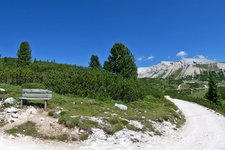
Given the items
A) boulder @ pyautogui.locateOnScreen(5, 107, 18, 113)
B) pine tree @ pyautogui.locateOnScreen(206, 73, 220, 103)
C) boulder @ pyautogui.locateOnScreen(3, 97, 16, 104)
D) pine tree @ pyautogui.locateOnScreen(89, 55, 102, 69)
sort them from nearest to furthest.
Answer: boulder @ pyautogui.locateOnScreen(5, 107, 18, 113)
boulder @ pyautogui.locateOnScreen(3, 97, 16, 104)
pine tree @ pyautogui.locateOnScreen(206, 73, 220, 103)
pine tree @ pyautogui.locateOnScreen(89, 55, 102, 69)

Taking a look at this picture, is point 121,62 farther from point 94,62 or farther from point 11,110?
point 11,110

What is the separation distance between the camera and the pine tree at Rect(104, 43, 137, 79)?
45.2 m

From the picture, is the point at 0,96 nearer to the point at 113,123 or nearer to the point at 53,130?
the point at 53,130

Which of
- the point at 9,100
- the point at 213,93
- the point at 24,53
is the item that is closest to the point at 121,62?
the point at 24,53

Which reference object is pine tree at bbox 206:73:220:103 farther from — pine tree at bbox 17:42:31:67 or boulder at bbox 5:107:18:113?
boulder at bbox 5:107:18:113

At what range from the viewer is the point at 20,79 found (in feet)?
93.9

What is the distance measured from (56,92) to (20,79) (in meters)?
6.32

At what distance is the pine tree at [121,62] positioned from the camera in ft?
148

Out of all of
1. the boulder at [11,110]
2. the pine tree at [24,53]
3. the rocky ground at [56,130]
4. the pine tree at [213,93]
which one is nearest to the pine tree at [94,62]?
the pine tree at [24,53]

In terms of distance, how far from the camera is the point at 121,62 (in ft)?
149

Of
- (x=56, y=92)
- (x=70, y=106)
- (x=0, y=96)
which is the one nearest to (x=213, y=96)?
(x=56, y=92)

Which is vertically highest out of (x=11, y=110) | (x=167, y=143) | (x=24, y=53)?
(x=24, y=53)

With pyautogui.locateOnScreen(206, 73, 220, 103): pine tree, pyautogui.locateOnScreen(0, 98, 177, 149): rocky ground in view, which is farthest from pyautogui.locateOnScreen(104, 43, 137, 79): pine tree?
pyautogui.locateOnScreen(0, 98, 177, 149): rocky ground

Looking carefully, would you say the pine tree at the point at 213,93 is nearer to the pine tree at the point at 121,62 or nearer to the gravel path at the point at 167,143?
the pine tree at the point at 121,62
